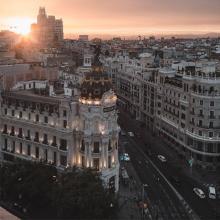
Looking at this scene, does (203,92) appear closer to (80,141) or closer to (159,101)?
(159,101)

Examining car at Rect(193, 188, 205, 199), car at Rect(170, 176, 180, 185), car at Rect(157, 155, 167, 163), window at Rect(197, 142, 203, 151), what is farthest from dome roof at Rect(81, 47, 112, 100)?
window at Rect(197, 142, 203, 151)

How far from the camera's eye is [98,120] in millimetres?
93500

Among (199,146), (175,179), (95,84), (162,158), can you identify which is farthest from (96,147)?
(199,146)

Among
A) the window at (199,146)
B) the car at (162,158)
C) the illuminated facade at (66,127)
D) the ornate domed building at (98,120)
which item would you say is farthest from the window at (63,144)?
the window at (199,146)

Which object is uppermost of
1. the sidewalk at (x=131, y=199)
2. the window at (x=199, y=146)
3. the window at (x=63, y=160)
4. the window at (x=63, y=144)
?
the window at (x=63, y=144)

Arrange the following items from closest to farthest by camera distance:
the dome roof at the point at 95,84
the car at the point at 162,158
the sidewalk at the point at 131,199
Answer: the sidewalk at the point at 131,199 → the dome roof at the point at 95,84 → the car at the point at 162,158

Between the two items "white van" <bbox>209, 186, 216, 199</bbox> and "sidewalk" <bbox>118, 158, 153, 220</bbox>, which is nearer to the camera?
"sidewalk" <bbox>118, 158, 153, 220</bbox>

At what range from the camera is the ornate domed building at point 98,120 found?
3647 inches

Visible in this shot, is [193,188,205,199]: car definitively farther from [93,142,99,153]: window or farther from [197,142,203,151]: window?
[93,142,99,153]: window

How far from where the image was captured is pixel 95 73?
9300 centimetres

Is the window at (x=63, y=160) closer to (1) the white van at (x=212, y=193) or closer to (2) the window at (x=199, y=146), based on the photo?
(1) the white van at (x=212, y=193)

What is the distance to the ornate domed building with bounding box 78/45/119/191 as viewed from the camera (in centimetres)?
9262

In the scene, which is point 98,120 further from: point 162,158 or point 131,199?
point 162,158

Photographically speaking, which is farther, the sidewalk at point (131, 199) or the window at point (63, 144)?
the window at point (63, 144)
